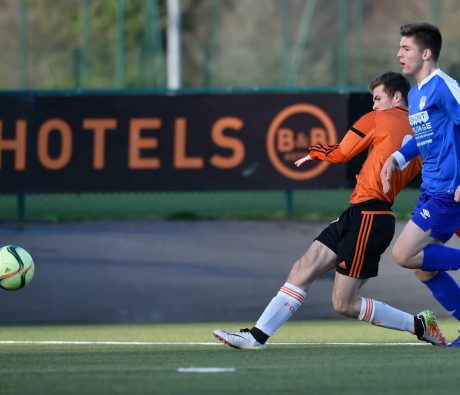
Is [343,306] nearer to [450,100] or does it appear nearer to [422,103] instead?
[422,103]

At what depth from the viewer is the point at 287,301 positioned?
9.27 meters

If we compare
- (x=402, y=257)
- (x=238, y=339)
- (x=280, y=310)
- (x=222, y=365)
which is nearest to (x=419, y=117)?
(x=402, y=257)

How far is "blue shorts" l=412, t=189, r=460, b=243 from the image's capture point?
8.94m

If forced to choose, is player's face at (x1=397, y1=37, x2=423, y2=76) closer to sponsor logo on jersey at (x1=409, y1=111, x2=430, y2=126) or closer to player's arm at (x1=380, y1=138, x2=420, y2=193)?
sponsor logo on jersey at (x1=409, y1=111, x2=430, y2=126)

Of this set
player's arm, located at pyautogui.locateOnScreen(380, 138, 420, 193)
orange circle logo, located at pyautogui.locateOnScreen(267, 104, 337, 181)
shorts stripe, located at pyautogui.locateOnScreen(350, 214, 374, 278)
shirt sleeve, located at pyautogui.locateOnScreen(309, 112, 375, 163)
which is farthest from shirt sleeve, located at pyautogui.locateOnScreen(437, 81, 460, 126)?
orange circle logo, located at pyautogui.locateOnScreen(267, 104, 337, 181)

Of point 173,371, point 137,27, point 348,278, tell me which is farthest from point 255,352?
point 137,27

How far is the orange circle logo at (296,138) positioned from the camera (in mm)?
16406

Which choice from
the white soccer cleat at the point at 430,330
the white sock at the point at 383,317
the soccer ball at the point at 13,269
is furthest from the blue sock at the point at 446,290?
the soccer ball at the point at 13,269

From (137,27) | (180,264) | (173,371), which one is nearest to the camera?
(173,371)

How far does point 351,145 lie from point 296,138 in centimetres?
734

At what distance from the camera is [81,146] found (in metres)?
16.2

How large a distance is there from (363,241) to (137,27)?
95.1 ft

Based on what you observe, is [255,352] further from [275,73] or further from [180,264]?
[275,73]

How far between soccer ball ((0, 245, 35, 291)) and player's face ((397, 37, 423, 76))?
10.9 feet
